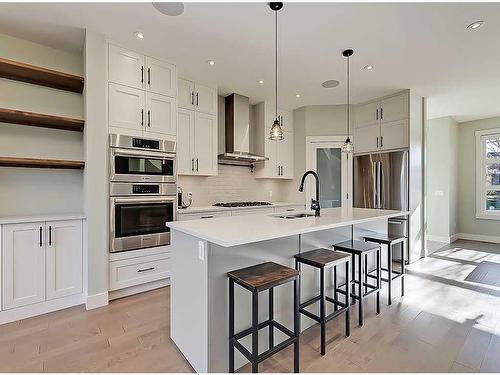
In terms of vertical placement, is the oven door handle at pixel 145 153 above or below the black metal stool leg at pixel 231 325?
above

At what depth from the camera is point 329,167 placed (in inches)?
209

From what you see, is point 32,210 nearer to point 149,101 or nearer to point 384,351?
point 149,101

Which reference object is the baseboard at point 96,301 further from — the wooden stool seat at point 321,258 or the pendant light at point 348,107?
the pendant light at point 348,107

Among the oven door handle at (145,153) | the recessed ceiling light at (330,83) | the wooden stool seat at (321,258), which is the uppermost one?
the recessed ceiling light at (330,83)

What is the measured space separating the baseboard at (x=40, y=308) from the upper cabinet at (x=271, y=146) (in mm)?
3475

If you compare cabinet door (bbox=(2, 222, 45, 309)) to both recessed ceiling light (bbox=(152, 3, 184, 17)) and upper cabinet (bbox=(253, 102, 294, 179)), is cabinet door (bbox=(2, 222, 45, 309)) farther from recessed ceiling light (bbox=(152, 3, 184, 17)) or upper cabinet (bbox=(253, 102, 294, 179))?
upper cabinet (bbox=(253, 102, 294, 179))

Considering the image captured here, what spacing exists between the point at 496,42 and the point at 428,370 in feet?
11.0

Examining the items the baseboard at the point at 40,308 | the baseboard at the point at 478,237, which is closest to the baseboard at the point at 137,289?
the baseboard at the point at 40,308

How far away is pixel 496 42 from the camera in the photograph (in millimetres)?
2861

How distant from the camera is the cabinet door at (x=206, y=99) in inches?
161

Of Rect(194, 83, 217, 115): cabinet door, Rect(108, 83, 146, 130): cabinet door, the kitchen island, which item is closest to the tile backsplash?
Rect(194, 83, 217, 115): cabinet door

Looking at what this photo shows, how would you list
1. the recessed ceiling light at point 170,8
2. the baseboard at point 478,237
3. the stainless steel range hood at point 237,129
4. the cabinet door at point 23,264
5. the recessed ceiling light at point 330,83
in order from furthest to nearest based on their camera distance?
1. the baseboard at point 478,237
2. the stainless steel range hood at point 237,129
3. the recessed ceiling light at point 330,83
4. the cabinet door at point 23,264
5. the recessed ceiling light at point 170,8

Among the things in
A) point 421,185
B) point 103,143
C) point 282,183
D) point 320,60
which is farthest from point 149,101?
point 421,185

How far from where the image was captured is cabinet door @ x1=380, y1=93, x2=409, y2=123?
172 inches
